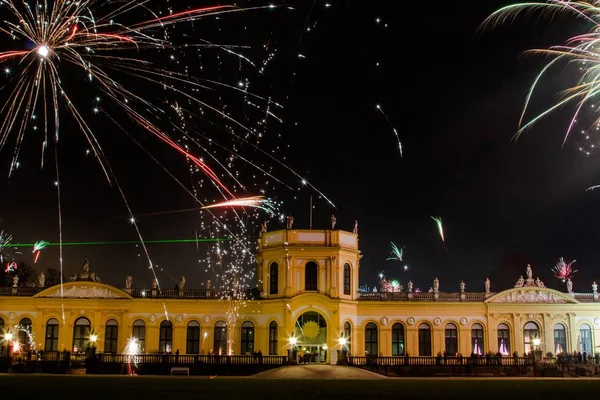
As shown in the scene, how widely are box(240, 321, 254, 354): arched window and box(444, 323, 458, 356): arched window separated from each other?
1360 cm

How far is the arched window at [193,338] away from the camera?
52312 millimetres

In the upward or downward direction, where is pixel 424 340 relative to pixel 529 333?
downward

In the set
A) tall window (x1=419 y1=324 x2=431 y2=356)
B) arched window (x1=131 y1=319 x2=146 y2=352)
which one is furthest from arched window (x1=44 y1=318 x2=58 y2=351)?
tall window (x1=419 y1=324 x2=431 y2=356)

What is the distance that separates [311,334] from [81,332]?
16.1 m

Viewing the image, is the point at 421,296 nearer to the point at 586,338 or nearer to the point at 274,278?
the point at 274,278

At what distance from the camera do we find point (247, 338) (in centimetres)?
5194

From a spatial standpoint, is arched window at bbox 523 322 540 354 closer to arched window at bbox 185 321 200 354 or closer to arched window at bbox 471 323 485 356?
arched window at bbox 471 323 485 356

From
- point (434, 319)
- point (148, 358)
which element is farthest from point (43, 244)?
point (434, 319)

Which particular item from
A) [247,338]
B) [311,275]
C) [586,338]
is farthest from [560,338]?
Result: [247,338]

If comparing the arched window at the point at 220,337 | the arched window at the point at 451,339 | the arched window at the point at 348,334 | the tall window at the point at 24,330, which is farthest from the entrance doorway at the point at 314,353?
the tall window at the point at 24,330

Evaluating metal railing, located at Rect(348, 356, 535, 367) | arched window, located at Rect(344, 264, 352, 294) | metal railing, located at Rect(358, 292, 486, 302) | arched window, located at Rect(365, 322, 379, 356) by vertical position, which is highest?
arched window, located at Rect(344, 264, 352, 294)

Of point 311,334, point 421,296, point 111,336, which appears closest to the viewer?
point 311,334

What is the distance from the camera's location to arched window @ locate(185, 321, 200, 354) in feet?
172

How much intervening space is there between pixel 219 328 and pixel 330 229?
10.5m
